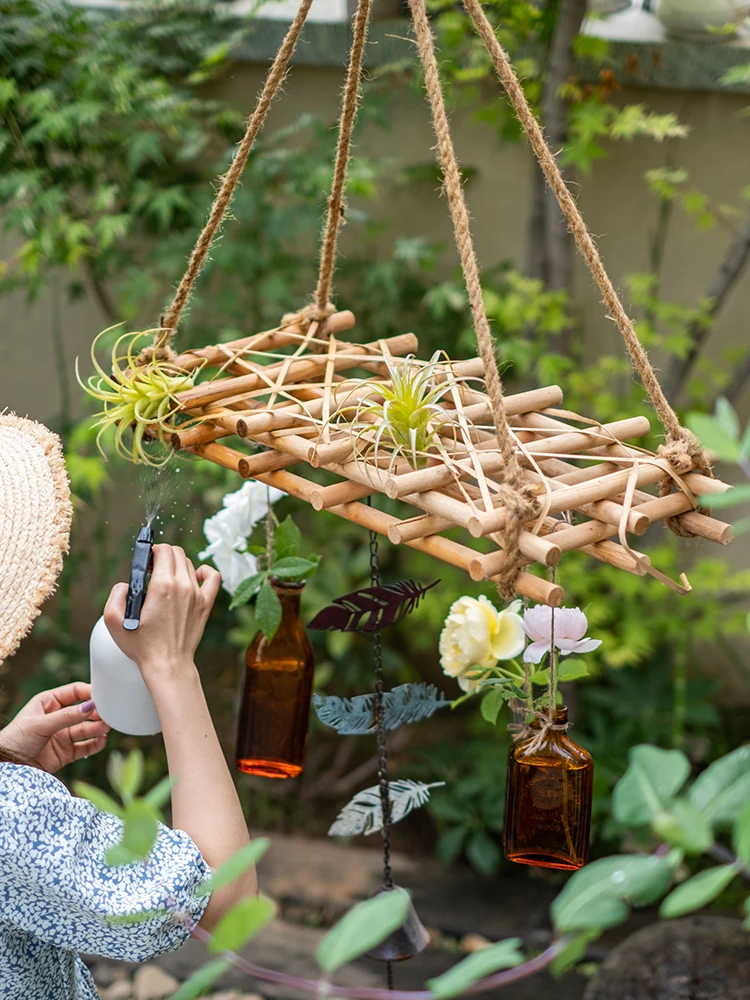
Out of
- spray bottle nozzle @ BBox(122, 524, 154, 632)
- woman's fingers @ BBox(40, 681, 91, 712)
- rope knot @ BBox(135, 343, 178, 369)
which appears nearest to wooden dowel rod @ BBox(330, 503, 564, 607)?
spray bottle nozzle @ BBox(122, 524, 154, 632)

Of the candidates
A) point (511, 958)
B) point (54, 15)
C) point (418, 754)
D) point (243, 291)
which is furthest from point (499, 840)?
point (54, 15)

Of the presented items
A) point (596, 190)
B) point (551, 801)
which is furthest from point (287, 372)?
point (596, 190)

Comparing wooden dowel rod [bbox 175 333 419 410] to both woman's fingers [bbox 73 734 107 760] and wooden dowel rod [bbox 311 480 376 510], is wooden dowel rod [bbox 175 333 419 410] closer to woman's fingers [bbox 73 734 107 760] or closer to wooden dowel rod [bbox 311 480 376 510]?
wooden dowel rod [bbox 311 480 376 510]

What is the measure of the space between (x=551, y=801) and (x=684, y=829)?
63 cm

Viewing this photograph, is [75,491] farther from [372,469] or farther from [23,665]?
[372,469]

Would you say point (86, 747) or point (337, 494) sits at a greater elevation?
point (337, 494)

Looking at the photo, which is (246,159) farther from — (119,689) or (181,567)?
(119,689)

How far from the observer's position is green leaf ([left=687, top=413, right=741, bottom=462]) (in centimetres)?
41

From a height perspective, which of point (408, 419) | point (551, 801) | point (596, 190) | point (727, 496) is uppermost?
point (727, 496)

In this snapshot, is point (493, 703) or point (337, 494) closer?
point (337, 494)

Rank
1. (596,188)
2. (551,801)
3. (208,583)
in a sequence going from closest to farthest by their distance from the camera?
(551,801) → (208,583) → (596,188)

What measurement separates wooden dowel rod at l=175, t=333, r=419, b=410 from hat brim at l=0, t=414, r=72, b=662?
0.16 m

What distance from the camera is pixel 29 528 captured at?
0.96 meters

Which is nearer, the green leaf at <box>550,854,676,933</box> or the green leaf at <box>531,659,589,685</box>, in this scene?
the green leaf at <box>550,854,676,933</box>
